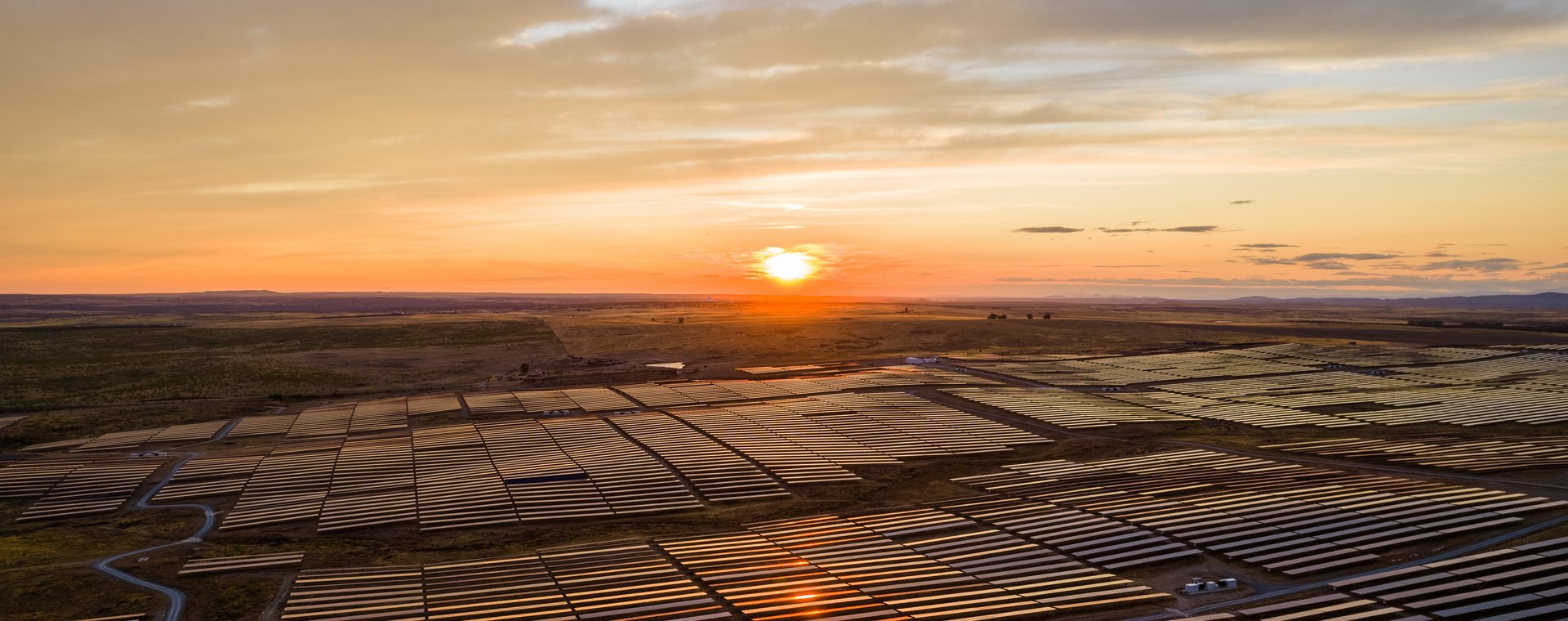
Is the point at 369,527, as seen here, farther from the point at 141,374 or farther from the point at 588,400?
the point at 141,374

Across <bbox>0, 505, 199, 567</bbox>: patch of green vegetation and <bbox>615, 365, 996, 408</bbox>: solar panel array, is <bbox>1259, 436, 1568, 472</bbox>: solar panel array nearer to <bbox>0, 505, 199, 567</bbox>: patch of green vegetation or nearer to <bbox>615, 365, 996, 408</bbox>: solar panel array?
<bbox>615, 365, 996, 408</bbox>: solar panel array

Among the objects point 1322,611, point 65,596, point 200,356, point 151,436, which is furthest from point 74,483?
point 200,356

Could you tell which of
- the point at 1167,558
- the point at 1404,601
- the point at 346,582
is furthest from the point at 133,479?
the point at 1404,601

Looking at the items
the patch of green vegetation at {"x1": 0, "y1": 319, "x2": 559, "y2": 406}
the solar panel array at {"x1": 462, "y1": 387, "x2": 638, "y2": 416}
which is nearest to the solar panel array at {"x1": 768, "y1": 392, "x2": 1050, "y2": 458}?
the solar panel array at {"x1": 462, "y1": 387, "x2": 638, "y2": 416}

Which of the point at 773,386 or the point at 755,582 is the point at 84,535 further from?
the point at 773,386

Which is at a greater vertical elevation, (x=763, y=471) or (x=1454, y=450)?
(x=1454, y=450)

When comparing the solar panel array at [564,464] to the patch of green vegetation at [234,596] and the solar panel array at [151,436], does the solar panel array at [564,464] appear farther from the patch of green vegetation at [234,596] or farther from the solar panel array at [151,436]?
the solar panel array at [151,436]
